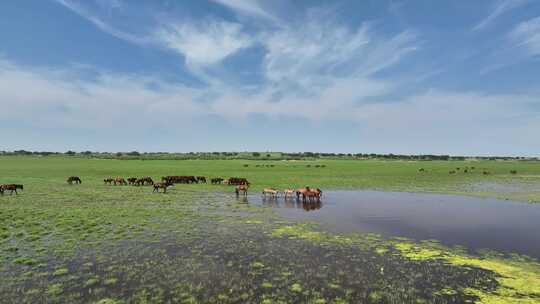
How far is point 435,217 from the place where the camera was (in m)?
21.5

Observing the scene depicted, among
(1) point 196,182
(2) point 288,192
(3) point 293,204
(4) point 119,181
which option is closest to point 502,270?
(3) point 293,204

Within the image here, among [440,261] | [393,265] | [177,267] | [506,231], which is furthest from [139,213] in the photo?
[506,231]

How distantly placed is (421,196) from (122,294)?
29.6m

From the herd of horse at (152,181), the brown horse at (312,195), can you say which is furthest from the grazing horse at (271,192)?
the herd of horse at (152,181)

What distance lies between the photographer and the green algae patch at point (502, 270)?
973cm

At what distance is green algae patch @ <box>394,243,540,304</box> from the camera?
31.9ft

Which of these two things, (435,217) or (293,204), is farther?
(293,204)

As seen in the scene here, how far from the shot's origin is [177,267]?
11672mm

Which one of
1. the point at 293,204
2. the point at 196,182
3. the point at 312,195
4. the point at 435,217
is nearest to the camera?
the point at 435,217

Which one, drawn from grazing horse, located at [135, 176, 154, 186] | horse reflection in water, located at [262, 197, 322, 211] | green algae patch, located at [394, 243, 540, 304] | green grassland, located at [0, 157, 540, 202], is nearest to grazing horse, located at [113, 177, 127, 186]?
grazing horse, located at [135, 176, 154, 186]

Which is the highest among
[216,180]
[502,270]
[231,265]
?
[216,180]

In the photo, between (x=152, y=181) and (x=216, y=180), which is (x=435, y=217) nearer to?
(x=216, y=180)

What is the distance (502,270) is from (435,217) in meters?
10.0

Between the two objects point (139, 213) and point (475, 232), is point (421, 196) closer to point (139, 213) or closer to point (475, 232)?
point (475, 232)
